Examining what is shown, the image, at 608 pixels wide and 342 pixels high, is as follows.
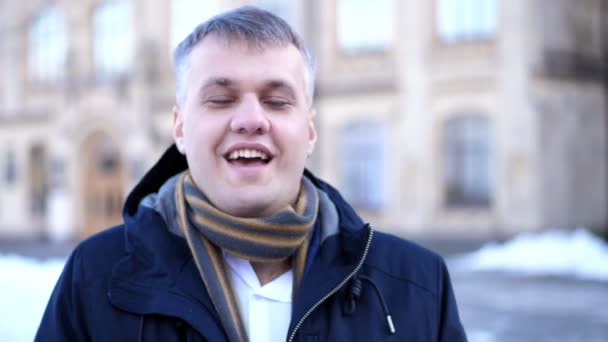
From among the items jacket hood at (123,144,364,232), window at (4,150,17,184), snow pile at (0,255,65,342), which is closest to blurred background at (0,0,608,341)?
window at (4,150,17,184)

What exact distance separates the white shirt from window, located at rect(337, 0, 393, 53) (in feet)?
49.9

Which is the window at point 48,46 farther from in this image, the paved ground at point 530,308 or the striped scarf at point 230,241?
the striped scarf at point 230,241

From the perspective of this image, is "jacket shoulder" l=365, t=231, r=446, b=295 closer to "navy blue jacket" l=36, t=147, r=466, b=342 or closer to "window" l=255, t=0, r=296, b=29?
"navy blue jacket" l=36, t=147, r=466, b=342

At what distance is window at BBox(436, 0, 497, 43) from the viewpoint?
51.7 feet

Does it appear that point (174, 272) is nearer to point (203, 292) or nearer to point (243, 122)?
point (203, 292)

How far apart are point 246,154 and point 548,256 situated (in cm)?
1253

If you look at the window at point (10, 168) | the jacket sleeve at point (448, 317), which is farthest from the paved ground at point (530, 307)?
the window at point (10, 168)

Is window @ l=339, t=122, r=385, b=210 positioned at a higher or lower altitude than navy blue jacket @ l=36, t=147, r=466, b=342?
lower

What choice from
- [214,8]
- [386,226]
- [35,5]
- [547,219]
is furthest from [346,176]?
[35,5]

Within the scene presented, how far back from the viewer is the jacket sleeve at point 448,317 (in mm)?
2082

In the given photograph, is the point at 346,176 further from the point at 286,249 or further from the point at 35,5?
the point at 286,249

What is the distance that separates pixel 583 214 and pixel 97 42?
566 inches

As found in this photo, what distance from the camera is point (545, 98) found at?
1545cm

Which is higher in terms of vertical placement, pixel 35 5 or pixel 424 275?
pixel 35 5
